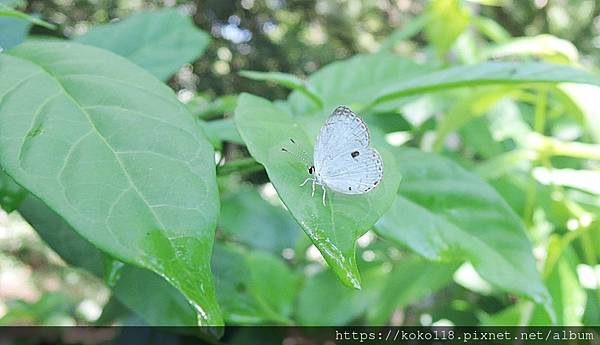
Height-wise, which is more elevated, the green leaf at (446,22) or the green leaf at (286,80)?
the green leaf at (286,80)

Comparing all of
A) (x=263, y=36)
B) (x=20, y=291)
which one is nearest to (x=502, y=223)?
(x=263, y=36)

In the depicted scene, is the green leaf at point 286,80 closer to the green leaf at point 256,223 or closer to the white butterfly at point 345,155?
the white butterfly at point 345,155

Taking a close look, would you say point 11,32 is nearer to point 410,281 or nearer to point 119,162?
point 119,162

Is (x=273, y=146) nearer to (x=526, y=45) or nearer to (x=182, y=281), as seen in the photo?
(x=182, y=281)

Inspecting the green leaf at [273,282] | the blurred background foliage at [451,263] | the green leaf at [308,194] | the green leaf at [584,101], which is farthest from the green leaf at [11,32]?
the green leaf at [584,101]

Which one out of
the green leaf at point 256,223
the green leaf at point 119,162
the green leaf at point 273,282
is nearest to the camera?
the green leaf at point 119,162

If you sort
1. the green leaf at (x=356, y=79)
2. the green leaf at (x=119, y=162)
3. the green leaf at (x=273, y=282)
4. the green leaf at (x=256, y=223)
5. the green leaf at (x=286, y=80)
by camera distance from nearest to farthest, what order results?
the green leaf at (x=119, y=162) → the green leaf at (x=286, y=80) → the green leaf at (x=356, y=79) → the green leaf at (x=273, y=282) → the green leaf at (x=256, y=223)
